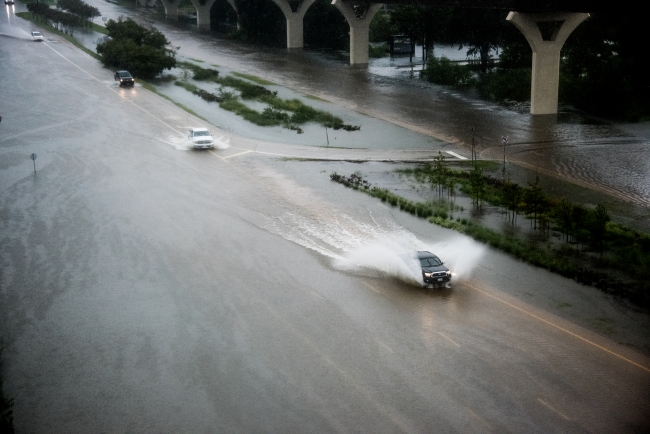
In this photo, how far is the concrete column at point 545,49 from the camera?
52438 millimetres

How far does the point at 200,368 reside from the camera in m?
20.5

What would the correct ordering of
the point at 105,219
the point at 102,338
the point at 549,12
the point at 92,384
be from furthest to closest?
the point at 549,12 → the point at 105,219 → the point at 102,338 → the point at 92,384

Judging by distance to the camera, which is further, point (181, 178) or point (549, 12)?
point (549, 12)

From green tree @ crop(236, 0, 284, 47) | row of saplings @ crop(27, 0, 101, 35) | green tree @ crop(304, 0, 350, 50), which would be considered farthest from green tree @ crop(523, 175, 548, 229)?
row of saplings @ crop(27, 0, 101, 35)

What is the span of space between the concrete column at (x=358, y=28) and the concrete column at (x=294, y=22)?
16.0 m

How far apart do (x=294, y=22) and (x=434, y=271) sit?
77446 mm

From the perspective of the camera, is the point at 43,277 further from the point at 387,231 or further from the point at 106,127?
the point at 106,127

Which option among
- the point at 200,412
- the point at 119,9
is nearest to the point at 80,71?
the point at 200,412

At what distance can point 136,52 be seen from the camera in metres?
72.7

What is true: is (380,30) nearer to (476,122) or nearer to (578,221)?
(476,122)

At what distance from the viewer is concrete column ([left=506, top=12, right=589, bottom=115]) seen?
52.4 metres

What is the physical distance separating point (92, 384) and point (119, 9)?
136 metres

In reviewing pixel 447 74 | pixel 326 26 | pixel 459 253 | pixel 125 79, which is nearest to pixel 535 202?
pixel 459 253

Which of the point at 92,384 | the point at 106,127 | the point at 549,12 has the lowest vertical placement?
the point at 92,384
